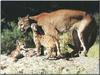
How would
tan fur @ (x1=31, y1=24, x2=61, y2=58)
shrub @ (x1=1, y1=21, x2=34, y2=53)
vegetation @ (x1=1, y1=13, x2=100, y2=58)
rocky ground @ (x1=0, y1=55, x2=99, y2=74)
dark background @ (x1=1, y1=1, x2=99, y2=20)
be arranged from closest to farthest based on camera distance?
rocky ground @ (x1=0, y1=55, x2=99, y2=74) < tan fur @ (x1=31, y1=24, x2=61, y2=58) < vegetation @ (x1=1, y1=13, x2=100, y2=58) < shrub @ (x1=1, y1=21, x2=34, y2=53) < dark background @ (x1=1, y1=1, x2=99, y2=20)

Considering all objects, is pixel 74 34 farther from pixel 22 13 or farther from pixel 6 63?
pixel 22 13

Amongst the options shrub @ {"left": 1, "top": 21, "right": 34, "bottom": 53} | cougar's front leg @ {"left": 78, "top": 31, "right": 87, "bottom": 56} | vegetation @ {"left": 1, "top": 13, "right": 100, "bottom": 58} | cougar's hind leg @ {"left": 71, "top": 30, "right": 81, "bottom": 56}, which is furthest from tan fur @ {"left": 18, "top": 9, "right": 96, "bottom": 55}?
shrub @ {"left": 1, "top": 21, "right": 34, "bottom": 53}

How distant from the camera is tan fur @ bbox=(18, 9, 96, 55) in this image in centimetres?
1252

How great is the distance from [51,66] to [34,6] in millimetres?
8332

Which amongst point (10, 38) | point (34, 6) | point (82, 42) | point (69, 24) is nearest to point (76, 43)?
point (82, 42)

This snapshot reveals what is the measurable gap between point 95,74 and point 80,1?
957 centimetres

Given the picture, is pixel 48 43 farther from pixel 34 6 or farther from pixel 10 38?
pixel 34 6

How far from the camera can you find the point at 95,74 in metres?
11.3

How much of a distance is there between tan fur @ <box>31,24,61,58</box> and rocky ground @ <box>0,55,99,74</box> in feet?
0.72

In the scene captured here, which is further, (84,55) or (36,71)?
(84,55)

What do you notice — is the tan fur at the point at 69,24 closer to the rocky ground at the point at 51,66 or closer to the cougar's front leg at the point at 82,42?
the cougar's front leg at the point at 82,42

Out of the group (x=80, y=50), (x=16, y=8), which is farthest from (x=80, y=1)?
(x=80, y=50)

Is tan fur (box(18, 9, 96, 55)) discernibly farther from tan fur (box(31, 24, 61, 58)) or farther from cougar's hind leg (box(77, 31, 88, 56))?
tan fur (box(31, 24, 61, 58))

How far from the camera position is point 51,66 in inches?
460
